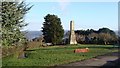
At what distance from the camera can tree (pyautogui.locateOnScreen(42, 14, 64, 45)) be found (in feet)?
208

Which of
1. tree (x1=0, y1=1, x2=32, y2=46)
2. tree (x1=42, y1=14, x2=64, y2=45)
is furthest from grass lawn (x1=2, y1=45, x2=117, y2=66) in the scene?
tree (x1=42, y1=14, x2=64, y2=45)

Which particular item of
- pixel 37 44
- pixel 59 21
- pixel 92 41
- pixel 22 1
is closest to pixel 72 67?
pixel 22 1

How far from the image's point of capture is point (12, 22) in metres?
19.0

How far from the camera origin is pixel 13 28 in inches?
753

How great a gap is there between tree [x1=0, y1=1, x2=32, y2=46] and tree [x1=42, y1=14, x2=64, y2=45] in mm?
42693

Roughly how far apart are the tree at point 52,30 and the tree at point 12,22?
42693mm

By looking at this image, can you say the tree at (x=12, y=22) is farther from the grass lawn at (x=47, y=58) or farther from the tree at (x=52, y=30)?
the tree at (x=52, y=30)

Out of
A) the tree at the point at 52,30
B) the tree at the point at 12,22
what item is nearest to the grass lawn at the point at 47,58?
the tree at the point at 12,22

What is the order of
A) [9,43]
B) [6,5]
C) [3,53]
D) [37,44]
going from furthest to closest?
[37,44], [3,53], [9,43], [6,5]

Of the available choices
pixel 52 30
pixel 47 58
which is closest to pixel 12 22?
pixel 47 58

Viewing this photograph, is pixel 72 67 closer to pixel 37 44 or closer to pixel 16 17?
pixel 16 17

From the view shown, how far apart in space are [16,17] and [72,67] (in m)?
4.68

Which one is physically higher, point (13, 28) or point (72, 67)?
point (13, 28)

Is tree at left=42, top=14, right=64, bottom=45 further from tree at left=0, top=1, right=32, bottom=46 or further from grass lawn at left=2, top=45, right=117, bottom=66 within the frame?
tree at left=0, top=1, right=32, bottom=46
